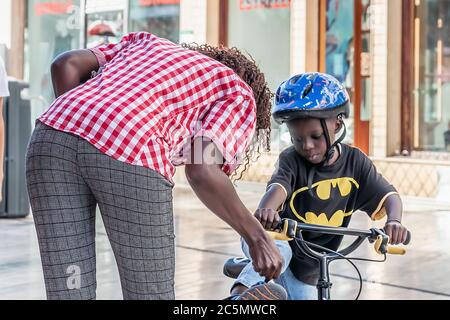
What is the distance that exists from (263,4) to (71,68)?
12211mm

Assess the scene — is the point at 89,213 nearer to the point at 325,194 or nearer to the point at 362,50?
the point at 325,194

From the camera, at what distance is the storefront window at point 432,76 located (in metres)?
12.7

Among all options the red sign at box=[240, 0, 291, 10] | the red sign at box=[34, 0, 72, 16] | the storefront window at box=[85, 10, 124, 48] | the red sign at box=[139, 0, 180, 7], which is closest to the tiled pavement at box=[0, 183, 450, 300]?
the red sign at box=[240, 0, 291, 10]

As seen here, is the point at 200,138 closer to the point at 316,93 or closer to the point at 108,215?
the point at 108,215

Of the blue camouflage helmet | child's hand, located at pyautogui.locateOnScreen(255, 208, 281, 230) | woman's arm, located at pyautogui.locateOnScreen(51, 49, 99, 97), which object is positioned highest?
woman's arm, located at pyautogui.locateOnScreen(51, 49, 99, 97)

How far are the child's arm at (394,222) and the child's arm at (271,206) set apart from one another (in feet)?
1.32

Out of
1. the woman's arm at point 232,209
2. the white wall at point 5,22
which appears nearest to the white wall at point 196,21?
the white wall at point 5,22

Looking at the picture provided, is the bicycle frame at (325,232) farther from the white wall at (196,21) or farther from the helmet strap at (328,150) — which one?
the white wall at (196,21)

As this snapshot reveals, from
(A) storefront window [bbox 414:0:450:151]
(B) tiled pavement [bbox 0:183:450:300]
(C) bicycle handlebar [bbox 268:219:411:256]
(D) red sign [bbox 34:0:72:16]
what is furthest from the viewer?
(D) red sign [bbox 34:0:72:16]

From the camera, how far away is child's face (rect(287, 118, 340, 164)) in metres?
3.27

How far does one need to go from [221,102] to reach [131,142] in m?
0.32

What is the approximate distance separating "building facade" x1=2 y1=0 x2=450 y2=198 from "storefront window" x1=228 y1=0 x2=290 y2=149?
0.02 meters

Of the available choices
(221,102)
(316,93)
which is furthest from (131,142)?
(316,93)

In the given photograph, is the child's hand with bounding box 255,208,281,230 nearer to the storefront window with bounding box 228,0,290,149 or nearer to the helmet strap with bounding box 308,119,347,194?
the helmet strap with bounding box 308,119,347,194
